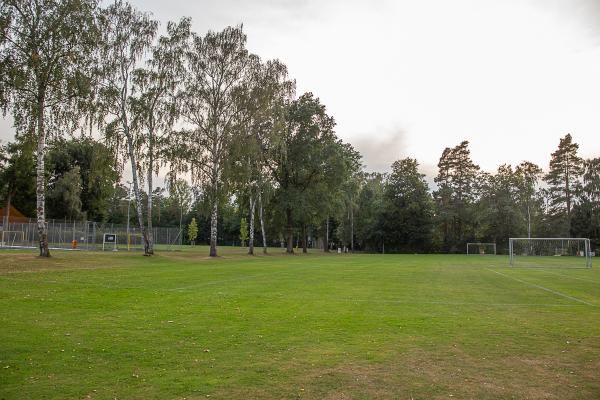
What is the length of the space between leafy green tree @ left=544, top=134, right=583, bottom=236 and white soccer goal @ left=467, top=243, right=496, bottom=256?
1201 cm

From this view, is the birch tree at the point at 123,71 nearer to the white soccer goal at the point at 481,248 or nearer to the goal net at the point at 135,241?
the goal net at the point at 135,241

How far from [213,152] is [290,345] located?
33.0 meters

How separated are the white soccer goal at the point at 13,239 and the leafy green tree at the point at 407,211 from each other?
5629 centimetres

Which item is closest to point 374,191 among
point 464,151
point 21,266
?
point 464,151

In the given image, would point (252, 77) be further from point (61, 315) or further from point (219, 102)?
point (61, 315)

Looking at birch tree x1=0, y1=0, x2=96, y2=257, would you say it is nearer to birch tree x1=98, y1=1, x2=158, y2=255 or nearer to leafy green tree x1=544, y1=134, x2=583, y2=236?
birch tree x1=98, y1=1, x2=158, y2=255

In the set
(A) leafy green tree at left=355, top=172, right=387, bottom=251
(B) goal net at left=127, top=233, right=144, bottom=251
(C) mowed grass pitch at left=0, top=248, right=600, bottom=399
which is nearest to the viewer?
(C) mowed grass pitch at left=0, top=248, right=600, bottom=399

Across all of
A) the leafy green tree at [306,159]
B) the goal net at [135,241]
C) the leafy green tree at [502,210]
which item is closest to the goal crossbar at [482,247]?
the leafy green tree at [502,210]

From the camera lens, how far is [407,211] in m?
82.4

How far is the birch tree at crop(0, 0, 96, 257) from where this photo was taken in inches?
973

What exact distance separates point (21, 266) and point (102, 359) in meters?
18.1

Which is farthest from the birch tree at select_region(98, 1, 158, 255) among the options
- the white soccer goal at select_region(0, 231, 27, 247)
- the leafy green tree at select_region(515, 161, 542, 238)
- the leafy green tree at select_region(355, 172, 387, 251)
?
the leafy green tree at select_region(515, 161, 542, 238)

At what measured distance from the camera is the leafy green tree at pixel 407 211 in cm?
8250

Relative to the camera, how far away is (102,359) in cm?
674
